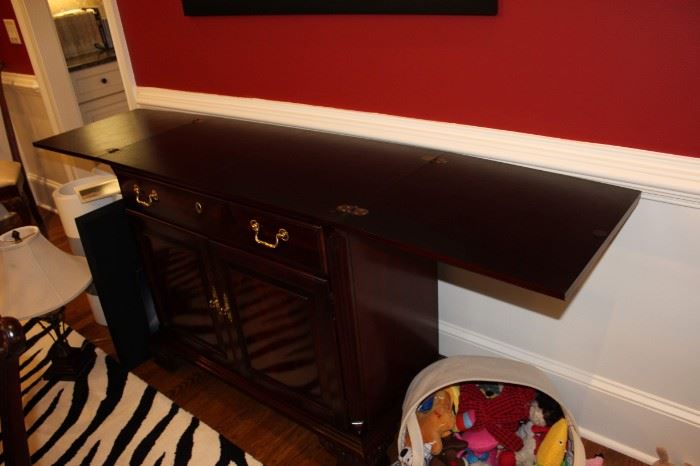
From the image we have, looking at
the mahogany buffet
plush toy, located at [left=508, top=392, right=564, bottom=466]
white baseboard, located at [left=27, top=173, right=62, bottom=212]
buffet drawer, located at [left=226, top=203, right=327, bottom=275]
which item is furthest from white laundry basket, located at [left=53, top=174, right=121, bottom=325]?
plush toy, located at [left=508, top=392, right=564, bottom=466]

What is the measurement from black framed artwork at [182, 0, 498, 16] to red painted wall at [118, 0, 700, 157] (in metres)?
0.04

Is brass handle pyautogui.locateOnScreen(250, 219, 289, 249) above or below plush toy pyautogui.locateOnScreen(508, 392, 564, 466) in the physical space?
above

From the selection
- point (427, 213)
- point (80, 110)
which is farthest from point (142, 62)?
point (427, 213)

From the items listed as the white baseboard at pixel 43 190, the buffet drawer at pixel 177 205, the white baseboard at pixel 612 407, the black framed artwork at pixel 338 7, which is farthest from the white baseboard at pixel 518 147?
the white baseboard at pixel 43 190

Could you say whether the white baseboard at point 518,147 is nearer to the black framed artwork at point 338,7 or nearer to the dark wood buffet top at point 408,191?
the dark wood buffet top at point 408,191

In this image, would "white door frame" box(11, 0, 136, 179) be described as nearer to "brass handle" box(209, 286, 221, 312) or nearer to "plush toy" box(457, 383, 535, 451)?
"brass handle" box(209, 286, 221, 312)

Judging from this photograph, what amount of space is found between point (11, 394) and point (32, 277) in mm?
1255

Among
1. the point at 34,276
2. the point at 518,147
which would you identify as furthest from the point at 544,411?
the point at 34,276

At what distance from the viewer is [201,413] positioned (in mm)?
2086

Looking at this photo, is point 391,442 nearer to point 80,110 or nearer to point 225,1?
point 225,1

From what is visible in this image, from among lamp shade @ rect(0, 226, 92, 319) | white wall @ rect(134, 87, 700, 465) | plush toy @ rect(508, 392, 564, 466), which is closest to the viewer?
white wall @ rect(134, 87, 700, 465)

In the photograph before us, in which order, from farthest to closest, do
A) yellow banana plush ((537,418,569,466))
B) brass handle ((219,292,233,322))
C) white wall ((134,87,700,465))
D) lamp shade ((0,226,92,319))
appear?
lamp shade ((0,226,92,319)) < brass handle ((219,292,233,322)) < yellow banana plush ((537,418,569,466)) < white wall ((134,87,700,465))

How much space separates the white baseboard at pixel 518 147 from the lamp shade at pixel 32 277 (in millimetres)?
856

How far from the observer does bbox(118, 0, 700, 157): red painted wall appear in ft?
4.27
